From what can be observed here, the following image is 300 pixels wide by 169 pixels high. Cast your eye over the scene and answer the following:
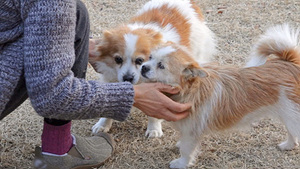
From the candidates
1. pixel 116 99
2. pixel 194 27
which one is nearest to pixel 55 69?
pixel 116 99

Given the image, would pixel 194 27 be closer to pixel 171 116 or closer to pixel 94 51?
pixel 94 51

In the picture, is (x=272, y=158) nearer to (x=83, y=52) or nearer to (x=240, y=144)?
(x=240, y=144)

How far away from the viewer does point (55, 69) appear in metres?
1.41

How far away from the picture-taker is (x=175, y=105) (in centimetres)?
186

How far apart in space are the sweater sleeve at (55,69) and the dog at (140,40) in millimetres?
858

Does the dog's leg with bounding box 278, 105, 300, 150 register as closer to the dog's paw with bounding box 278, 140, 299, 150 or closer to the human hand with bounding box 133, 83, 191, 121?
the dog's paw with bounding box 278, 140, 299, 150

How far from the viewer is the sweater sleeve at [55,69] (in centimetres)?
136

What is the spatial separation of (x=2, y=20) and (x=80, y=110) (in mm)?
475

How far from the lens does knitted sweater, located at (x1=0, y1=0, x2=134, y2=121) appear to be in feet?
4.48

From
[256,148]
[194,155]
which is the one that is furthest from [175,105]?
[256,148]

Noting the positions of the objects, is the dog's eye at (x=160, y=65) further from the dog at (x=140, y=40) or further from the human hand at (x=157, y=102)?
the dog at (x=140, y=40)

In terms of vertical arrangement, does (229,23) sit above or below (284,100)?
below

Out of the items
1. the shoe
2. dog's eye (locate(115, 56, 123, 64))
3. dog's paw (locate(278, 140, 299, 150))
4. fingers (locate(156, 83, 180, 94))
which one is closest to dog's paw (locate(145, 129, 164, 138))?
the shoe

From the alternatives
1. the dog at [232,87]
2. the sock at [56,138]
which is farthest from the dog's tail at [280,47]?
the sock at [56,138]
